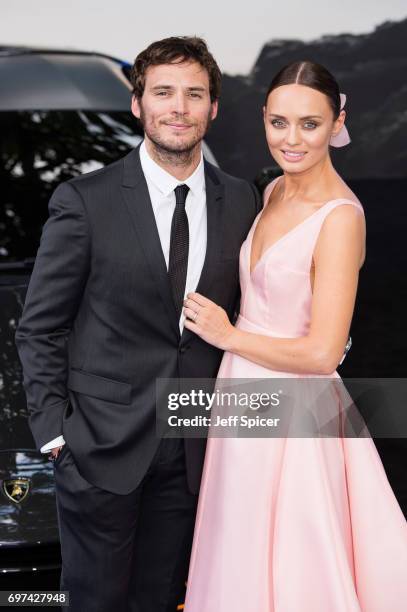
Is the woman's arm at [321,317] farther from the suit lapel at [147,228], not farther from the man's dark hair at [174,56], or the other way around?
the man's dark hair at [174,56]

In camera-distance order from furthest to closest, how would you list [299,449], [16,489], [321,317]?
[16,489]
[299,449]
[321,317]

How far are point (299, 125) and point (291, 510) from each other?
34.9 inches

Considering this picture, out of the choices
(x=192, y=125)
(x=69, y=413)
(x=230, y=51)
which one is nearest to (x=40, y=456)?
(x=69, y=413)

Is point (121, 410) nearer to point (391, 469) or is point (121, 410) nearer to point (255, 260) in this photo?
point (255, 260)

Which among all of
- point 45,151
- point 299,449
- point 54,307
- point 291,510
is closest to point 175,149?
point 54,307

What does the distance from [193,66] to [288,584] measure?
3.99 ft

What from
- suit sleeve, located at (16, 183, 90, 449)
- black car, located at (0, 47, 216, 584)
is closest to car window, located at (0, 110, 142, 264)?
black car, located at (0, 47, 216, 584)

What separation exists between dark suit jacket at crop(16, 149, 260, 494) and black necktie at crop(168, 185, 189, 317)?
0.04m

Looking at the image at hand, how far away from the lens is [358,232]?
199 centimetres

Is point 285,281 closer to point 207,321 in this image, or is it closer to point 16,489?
point 207,321

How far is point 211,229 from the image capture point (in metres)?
2.11

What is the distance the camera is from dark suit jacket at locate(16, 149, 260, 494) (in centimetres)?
200

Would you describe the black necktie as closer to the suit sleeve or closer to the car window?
the suit sleeve

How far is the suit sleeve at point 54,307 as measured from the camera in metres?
1.98
